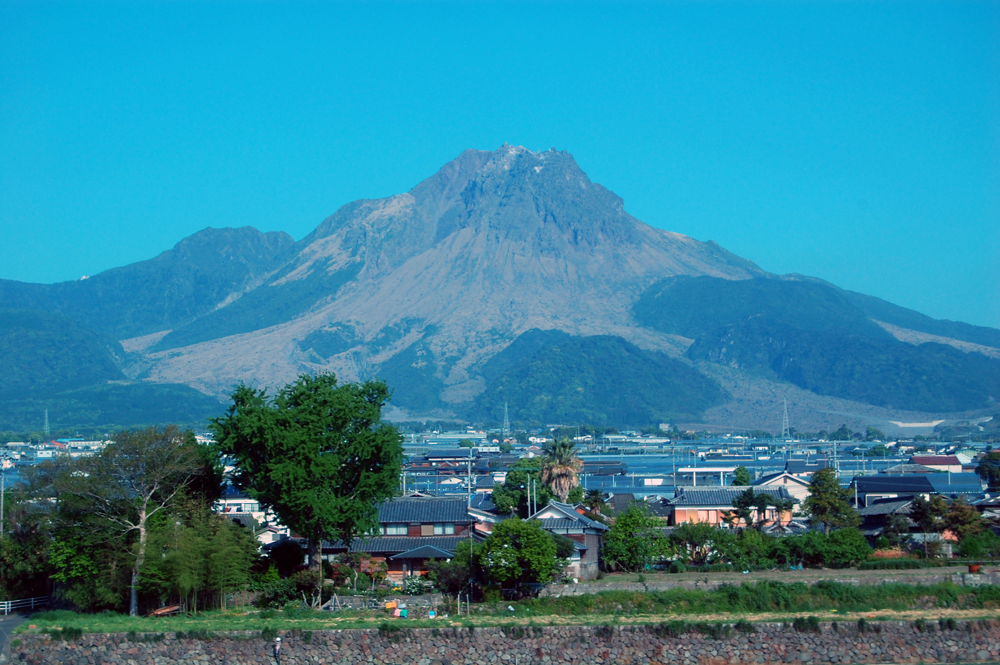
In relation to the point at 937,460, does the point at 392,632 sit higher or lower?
higher

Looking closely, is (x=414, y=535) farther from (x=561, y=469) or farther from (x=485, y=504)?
(x=485, y=504)

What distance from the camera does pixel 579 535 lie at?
46750 mm

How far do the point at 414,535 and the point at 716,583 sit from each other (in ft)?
54.1

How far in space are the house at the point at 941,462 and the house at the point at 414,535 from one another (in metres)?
117

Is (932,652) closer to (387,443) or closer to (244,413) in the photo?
(387,443)

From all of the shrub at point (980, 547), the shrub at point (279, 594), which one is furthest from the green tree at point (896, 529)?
the shrub at point (279, 594)

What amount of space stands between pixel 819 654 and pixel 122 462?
80.1 feet

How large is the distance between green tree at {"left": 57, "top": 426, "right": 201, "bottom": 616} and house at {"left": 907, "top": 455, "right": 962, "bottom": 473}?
5212 inches

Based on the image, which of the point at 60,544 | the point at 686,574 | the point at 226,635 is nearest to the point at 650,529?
the point at 686,574

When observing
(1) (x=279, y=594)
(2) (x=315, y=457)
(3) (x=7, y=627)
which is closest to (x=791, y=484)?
(2) (x=315, y=457)

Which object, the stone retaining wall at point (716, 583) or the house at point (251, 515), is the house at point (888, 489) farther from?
the house at point (251, 515)

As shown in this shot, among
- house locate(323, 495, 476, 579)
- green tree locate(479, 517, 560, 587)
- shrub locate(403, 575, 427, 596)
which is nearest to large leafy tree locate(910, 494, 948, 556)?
green tree locate(479, 517, 560, 587)

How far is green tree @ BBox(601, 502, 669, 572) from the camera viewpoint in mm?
46688

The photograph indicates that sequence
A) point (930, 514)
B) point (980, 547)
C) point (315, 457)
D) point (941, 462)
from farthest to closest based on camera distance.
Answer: point (941, 462) < point (930, 514) < point (980, 547) < point (315, 457)
